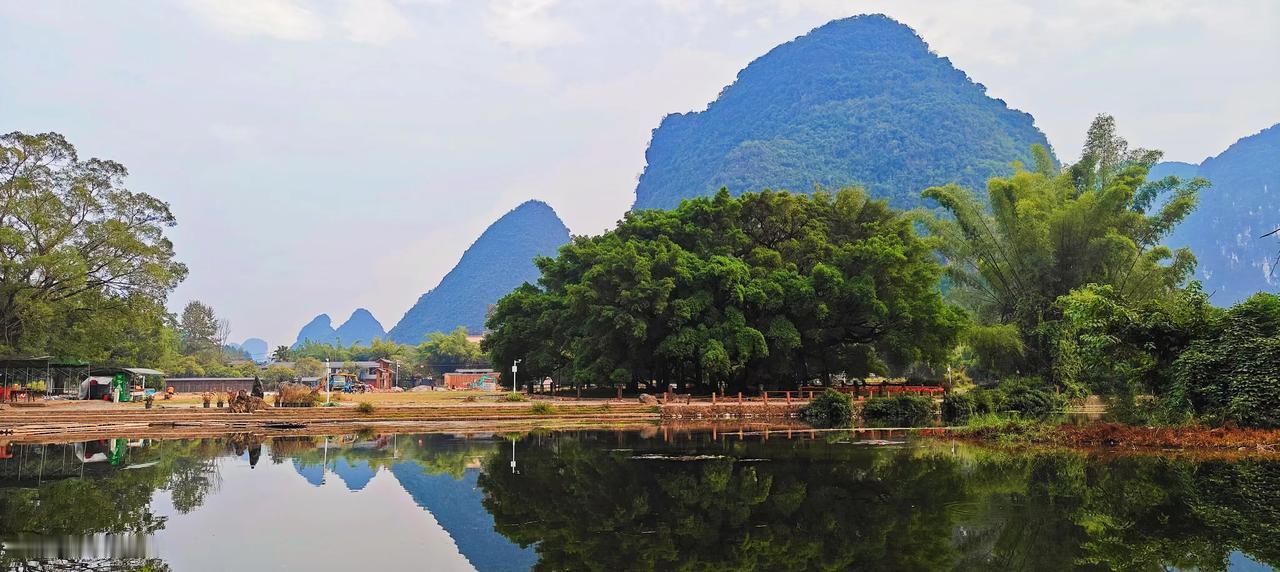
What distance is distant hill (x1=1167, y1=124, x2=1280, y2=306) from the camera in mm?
169500

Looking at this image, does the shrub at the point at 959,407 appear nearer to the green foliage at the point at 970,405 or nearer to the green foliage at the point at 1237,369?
the green foliage at the point at 970,405

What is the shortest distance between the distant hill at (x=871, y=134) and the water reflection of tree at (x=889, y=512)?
411 feet

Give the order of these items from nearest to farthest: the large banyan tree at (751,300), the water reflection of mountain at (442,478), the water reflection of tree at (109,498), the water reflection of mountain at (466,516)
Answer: the water reflection of mountain at (466,516)
the water reflection of mountain at (442,478)
the water reflection of tree at (109,498)
the large banyan tree at (751,300)

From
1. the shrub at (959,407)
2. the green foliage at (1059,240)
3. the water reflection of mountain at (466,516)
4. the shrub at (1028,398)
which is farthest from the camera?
the green foliage at (1059,240)

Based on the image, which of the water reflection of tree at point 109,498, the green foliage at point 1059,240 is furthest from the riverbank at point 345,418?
the green foliage at point 1059,240

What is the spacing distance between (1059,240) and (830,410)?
604 inches

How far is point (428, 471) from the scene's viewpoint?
1628 cm

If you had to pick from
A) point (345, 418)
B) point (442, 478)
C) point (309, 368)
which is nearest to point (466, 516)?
point (442, 478)

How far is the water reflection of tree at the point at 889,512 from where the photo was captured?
27.9 ft

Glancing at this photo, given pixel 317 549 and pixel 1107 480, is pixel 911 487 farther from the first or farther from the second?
pixel 317 549

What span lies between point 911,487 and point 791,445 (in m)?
7.61

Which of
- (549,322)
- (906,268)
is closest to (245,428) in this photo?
(549,322)

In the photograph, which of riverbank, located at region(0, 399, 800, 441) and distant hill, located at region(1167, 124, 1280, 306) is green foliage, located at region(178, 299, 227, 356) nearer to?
riverbank, located at region(0, 399, 800, 441)

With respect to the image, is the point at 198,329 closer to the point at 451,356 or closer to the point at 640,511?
the point at 451,356
